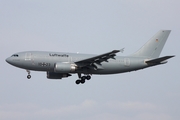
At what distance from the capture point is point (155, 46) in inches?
2221

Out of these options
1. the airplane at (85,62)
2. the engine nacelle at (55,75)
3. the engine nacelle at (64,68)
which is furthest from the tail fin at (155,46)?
the engine nacelle at (55,75)

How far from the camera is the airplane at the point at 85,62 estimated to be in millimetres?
50031

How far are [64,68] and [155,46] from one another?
1362cm

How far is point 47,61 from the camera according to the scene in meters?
50.2

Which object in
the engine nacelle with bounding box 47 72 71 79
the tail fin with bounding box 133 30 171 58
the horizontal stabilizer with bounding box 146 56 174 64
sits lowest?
the engine nacelle with bounding box 47 72 71 79

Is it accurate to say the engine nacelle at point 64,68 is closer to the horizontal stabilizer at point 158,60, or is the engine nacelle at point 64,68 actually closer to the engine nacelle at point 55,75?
the engine nacelle at point 55,75

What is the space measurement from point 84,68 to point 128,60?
5850 mm

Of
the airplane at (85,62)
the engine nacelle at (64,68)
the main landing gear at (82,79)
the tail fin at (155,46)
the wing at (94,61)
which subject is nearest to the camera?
the wing at (94,61)

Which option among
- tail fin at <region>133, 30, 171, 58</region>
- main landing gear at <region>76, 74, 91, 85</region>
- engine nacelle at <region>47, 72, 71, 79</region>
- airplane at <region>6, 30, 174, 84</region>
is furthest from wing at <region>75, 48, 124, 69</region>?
tail fin at <region>133, 30, 171, 58</region>

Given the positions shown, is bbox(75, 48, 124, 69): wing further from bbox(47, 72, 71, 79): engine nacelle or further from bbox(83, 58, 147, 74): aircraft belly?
bbox(47, 72, 71, 79): engine nacelle

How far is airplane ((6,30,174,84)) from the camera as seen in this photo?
164ft

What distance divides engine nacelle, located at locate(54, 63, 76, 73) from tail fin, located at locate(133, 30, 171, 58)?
9.55 meters

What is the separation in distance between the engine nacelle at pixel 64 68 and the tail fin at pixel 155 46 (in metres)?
9.55

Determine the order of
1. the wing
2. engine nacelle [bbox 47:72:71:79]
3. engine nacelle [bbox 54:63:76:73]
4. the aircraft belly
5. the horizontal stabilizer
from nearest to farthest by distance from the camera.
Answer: the wing
engine nacelle [bbox 54:63:76:73]
the horizontal stabilizer
the aircraft belly
engine nacelle [bbox 47:72:71:79]
